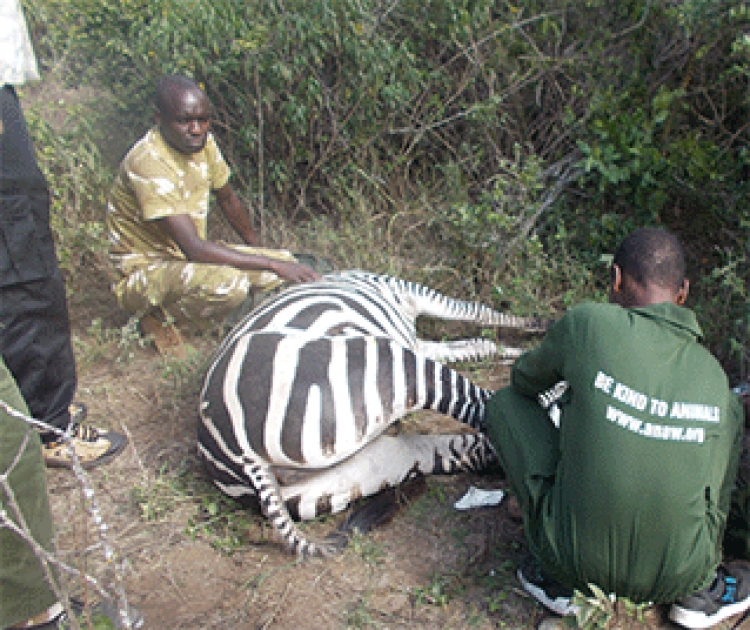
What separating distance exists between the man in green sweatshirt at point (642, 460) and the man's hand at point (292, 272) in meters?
1.88

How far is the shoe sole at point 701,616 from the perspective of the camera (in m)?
2.19

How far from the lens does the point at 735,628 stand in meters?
2.24

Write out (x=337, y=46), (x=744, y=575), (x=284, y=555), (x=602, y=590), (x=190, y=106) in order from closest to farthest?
(x=602, y=590) < (x=744, y=575) < (x=284, y=555) < (x=190, y=106) < (x=337, y=46)

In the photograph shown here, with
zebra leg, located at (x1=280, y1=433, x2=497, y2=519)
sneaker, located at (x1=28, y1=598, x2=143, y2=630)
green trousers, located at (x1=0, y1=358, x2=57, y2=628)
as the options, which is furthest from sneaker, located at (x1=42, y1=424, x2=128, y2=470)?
green trousers, located at (x1=0, y1=358, x2=57, y2=628)

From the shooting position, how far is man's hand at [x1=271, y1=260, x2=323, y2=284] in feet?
12.6

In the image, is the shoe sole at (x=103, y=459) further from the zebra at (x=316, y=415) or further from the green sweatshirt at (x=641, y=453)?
the green sweatshirt at (x=641, y=453)

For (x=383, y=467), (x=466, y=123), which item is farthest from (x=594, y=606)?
(x=466, y=123)

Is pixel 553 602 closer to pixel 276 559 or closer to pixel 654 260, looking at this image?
pixel 276 559

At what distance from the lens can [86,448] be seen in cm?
335

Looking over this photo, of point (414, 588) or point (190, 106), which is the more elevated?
point (190, 106)

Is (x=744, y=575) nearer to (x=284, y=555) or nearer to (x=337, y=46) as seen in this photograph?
(x=284, y=555)

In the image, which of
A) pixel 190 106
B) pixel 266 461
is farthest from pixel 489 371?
pixel 190 106

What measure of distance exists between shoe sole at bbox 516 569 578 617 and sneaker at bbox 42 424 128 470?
2.10m

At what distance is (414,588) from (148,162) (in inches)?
107
